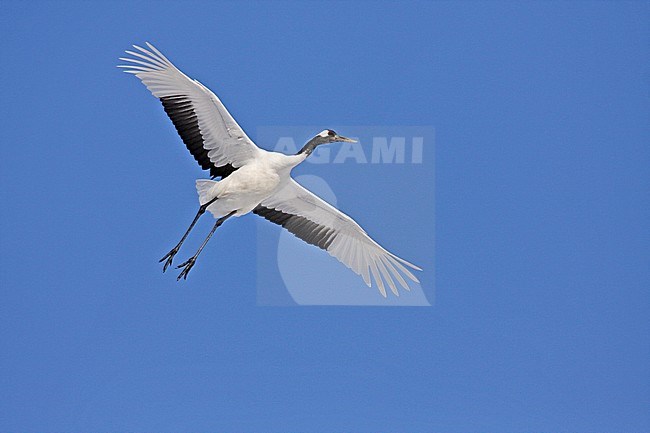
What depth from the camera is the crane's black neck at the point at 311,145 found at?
40.0 feet

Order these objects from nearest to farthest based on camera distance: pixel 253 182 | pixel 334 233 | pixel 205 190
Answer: pixel 253 182, pixel 205 190, pixel 334 233

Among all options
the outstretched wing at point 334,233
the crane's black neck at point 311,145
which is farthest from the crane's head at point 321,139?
the outstretched wing at point 334,233

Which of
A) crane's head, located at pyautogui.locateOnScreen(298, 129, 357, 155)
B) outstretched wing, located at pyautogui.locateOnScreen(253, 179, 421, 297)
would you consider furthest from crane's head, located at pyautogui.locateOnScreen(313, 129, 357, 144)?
outstretched wing, located at pyautogui.locateOnScreen(253, 179, 421, 297)

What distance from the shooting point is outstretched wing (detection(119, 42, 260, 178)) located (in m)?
11.7

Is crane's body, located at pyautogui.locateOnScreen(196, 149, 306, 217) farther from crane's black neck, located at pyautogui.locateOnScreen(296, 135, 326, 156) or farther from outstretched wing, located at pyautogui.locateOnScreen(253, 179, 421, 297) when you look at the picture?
outstretched wing, located at pyautogui.locateOnScreen(253, 179, 421, 297)

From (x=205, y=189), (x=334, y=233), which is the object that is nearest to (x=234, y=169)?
(x=205, y=189)

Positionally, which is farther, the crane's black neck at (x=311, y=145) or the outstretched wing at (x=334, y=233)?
the outstretched wing at (x=334, y=233)

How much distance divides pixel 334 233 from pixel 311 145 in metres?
1.46

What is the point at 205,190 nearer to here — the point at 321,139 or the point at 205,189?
the point at 205,189

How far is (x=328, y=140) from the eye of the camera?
12344mm

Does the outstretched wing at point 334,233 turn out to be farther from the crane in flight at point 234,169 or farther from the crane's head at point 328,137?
the crane's head at point 328,137

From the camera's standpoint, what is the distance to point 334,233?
13391 millimetres

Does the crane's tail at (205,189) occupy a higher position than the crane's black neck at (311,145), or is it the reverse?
the crane's black neck at (311,145)

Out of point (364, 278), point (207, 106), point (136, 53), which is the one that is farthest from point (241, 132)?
point (364, 278)
